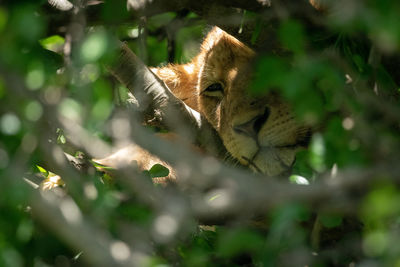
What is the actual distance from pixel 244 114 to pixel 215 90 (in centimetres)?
68

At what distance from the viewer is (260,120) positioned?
143 inches

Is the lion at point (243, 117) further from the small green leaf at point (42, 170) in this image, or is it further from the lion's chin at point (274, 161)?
the small green leaf at point (42, 170)

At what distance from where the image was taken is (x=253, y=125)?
3645 mm

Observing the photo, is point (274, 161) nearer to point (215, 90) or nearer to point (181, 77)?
point (215, 90)

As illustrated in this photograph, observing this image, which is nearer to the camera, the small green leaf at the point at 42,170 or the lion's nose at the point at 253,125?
the small green leaf at the point at 42,170

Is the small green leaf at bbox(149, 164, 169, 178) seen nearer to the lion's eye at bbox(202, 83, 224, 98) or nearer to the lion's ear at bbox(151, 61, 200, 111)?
the lion's eye at bbox(202, 83, 224, 98)

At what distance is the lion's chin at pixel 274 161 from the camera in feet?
11.4

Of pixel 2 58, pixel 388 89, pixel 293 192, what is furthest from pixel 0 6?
pixel 388 89

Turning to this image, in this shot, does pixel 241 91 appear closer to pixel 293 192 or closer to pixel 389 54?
Result: pixel 389 54

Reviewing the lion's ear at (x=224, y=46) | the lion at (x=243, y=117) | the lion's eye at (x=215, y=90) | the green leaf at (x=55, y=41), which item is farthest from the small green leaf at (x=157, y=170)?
the lion's eye at (x=215, y=90)

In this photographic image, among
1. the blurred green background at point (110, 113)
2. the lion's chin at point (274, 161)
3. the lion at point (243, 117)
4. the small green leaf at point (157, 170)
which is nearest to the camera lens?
the blurred green background at point (110, 113)

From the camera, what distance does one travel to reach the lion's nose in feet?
11.9

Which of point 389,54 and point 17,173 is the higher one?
point 17,173

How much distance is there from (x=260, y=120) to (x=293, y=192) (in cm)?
207
